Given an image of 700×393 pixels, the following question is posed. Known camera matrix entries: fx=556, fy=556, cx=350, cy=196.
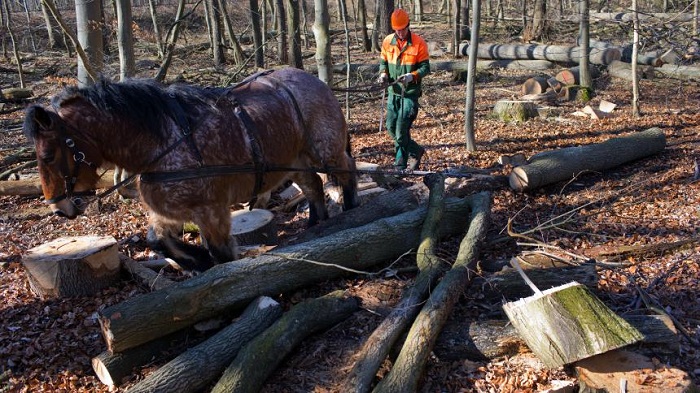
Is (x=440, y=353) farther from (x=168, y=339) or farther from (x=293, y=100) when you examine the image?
(x=293, y=100)

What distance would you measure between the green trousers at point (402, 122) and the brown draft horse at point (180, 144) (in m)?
2.32

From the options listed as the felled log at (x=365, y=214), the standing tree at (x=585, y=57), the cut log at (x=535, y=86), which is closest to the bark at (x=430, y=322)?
the felled log at (x=365, y=214)

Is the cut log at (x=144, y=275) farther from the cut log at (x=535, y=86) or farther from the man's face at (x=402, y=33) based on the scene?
the cut log at (x=535, y=86)

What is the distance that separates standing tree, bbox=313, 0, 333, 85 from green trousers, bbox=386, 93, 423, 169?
124 cm

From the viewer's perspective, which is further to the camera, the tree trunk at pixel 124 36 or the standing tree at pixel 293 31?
the standing tree at pixel 293 31

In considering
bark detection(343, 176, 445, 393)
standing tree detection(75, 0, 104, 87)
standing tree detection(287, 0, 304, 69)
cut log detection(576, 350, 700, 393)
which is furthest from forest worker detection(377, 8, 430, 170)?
standing tree detection(287, 0, 304, 69)

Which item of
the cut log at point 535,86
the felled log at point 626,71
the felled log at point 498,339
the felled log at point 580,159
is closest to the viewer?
the felled log at point 498,339

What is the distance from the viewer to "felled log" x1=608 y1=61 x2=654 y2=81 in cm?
1493


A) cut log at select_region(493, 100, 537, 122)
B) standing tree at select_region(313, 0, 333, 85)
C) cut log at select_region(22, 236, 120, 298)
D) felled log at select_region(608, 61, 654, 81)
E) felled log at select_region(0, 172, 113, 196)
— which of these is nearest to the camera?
cut log at select_region(22, 236, 120, 298)

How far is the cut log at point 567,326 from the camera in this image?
344 cm

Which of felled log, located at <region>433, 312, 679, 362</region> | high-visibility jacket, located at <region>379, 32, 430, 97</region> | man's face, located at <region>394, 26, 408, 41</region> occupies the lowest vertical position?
felled log, located at <region>433, 312, 679, 362</region>

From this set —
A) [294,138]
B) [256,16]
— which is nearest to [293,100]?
[294,138]

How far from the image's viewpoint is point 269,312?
14.0 feet

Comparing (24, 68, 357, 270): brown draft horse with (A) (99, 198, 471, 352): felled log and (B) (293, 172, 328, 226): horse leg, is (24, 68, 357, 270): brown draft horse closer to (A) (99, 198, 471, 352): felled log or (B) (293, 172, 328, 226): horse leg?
(B) (293, 172, 328, 226): horse leg
